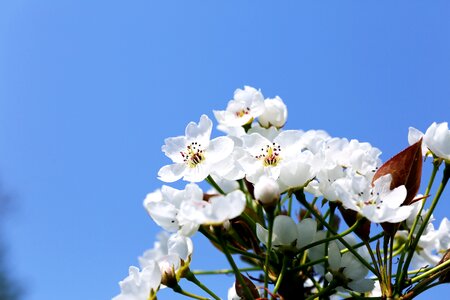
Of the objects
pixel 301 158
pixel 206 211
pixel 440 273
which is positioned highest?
pixel 301 158

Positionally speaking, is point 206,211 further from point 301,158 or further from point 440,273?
point 440,273

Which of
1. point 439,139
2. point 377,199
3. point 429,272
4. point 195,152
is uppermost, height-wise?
point 195,152

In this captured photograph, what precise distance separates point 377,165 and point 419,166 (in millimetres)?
123

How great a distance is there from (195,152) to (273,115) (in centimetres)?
32

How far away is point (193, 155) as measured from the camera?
112 centimetres

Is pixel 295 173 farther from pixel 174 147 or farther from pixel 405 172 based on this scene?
pixel 174 147

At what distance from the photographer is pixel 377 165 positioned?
112 centimetres

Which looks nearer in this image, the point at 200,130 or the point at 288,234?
the point at 288,234

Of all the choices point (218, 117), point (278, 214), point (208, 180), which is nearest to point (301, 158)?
point (278, 214)

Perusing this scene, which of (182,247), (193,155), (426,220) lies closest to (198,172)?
(193,155)

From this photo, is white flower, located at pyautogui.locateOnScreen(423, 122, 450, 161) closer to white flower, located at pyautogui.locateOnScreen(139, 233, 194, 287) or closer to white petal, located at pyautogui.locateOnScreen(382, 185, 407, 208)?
white petal, located at pyautogui.locateOnScreen(382, 185, 407, 208)

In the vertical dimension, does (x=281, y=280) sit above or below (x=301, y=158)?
below

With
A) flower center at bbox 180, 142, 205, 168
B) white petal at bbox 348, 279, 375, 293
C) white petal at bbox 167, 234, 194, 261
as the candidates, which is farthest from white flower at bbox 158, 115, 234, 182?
white petal at bbox 348, 279, 375, 293

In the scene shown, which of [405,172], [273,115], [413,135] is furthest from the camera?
[273,115]
